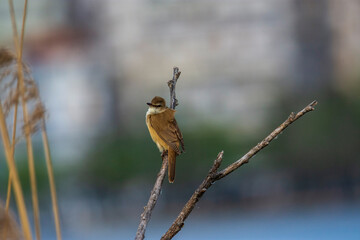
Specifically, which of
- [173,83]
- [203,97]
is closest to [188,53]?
[203,97]

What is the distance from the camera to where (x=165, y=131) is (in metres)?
2.40

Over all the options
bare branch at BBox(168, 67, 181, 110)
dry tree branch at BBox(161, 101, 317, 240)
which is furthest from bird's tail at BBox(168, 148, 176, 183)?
dry tree branch at BBox(161, 101, 317, 240)

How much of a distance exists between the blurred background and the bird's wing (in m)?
4.39

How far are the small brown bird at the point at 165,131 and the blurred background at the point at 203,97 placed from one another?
4315mm

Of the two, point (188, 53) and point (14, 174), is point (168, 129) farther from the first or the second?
point (188, 53)

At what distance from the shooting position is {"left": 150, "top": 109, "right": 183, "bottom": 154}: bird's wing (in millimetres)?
2326

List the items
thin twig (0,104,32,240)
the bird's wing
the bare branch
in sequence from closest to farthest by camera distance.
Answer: thin twig (0,104,32,240)
the bare branch
the bird's wing

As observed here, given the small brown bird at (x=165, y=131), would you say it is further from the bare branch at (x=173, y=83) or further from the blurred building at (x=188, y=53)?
the blurred building at (x=188, y=53)

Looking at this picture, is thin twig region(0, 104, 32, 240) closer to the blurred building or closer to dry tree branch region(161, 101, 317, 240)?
dry tree branch region(161, 101, 317, 240)

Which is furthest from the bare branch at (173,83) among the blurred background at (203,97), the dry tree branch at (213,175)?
the blurred background at (203,97)

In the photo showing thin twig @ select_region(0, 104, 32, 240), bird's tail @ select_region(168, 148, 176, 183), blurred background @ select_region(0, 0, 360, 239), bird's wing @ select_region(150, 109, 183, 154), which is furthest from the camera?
blurred background @ select_region(0, 0, 360, 239)

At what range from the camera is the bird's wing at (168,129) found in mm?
2326

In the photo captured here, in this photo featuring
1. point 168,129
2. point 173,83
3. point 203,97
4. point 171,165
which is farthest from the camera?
point 203,97

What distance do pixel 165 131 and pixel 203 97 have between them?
5938 mm
